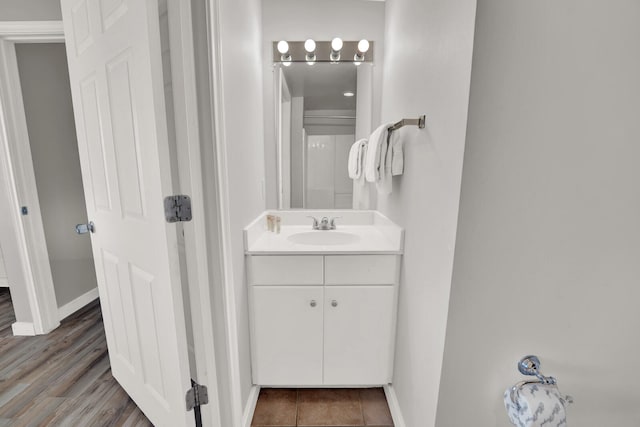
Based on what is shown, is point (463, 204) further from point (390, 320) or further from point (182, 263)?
point (182, 263)

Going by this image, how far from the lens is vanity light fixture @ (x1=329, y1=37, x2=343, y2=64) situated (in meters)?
1.71

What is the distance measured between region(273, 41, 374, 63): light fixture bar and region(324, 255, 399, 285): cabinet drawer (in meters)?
1.35

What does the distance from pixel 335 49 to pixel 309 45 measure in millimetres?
176

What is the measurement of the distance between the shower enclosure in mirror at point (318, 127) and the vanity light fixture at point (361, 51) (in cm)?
4

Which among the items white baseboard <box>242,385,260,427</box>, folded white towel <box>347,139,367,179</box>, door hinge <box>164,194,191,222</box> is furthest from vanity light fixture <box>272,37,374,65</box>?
white baseboard <box>242,385,260,427</box>

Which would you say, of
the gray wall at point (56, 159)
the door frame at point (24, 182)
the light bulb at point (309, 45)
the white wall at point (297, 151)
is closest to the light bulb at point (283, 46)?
the light bulb at point (309, 45)

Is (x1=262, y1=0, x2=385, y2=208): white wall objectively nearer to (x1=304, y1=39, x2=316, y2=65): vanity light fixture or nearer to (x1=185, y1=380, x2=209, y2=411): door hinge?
(x1=304, y1=39, x2=316, y2=65): vanity light fixture

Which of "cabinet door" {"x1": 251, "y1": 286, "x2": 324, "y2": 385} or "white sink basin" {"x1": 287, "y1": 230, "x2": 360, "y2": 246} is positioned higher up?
"white sink basin" {"x1": 287, "y1": 230, "x2": 360, "y2": 246}

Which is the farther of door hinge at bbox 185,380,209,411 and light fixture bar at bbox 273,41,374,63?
light fixture bar at bbox 273,41,374,63

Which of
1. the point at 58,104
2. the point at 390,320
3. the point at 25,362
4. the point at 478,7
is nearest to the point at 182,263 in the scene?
the point at 390,320

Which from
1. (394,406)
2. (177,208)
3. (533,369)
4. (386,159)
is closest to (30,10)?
(177,208)

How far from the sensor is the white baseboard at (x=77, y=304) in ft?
7.07

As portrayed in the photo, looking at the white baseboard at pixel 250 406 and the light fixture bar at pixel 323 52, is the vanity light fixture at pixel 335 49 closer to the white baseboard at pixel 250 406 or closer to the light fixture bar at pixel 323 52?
the light fixture bar at pixel 323 52

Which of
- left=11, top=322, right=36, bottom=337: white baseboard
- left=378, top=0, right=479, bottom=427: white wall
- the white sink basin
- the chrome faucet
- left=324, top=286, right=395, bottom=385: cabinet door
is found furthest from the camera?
left=11, top=322, right=36, bottom=337: white baseboard
